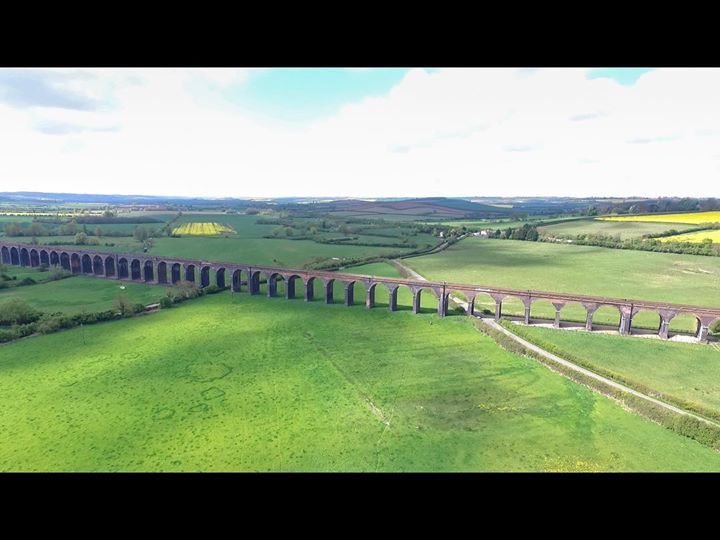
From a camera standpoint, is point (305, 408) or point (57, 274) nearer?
point (305, 408)

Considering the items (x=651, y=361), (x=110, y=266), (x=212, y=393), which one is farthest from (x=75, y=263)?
(x=651, y=361)

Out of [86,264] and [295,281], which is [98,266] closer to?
[86,264]

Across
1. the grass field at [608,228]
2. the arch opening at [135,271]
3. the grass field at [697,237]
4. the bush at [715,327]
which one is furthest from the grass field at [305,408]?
the grass field at [608,228]

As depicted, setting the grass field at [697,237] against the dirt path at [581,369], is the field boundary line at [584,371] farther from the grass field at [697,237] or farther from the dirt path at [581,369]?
the grass field at [697,237]

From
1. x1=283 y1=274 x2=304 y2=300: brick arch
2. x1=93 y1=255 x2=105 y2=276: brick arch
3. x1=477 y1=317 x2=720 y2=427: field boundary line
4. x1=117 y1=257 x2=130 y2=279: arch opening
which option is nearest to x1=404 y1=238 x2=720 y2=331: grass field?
x1=477 y1=317 x2=720 y2=427: field boundary line

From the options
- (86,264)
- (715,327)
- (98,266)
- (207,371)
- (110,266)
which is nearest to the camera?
(207,371)

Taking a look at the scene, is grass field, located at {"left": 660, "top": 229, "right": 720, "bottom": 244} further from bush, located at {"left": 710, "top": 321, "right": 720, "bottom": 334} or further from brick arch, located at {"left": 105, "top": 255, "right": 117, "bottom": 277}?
brick arch, located at {"left": 105, "top": 255, "right": 117, "bottom": 277}
